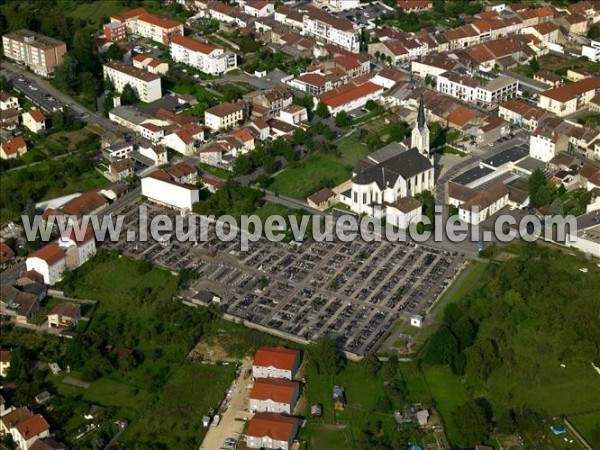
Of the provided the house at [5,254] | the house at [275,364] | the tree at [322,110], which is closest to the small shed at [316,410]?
the house at [275,364]

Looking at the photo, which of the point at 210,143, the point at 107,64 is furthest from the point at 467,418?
the point at 107,64

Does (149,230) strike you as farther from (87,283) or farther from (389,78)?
(389,78)

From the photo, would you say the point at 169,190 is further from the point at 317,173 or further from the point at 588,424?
the point at 588,424

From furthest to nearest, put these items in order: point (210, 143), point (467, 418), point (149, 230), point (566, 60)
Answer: point (566, 60), point (210, 143), point (149, 230), point (467, 418)

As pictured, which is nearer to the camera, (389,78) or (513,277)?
(513,277)

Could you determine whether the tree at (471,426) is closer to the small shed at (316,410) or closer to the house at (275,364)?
the small shed at (316,410)

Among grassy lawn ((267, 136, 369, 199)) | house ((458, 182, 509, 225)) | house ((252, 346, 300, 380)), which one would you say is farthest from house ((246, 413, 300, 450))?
grassy lawn ((267, 136, 369, 199))
